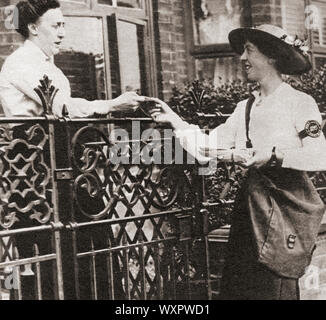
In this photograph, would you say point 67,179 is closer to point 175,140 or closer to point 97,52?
point 175,140

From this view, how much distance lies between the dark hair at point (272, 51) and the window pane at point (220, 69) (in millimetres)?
3810

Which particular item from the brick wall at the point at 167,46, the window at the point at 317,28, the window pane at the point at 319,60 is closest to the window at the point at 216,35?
the brick wall at the point at 167,46

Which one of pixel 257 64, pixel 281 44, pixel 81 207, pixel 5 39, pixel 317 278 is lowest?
pixel 317 278

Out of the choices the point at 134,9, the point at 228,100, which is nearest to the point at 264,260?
the point at 228,100

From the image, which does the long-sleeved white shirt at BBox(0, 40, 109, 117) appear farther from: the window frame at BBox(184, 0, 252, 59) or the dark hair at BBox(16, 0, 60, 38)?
the window frame at BBox(184, 0, 252, 59)

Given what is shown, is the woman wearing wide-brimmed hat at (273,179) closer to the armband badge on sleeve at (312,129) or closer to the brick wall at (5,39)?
the armband badge on sleeve at (312,129)

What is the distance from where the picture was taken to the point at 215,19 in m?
7.72

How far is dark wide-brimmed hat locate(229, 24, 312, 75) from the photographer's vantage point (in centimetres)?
383

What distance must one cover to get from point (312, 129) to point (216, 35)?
4280 mm

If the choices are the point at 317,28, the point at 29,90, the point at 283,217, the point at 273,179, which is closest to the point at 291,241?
the point at 283,217

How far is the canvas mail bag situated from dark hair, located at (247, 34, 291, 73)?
634mm

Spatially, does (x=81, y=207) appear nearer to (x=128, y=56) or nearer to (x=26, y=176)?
(x=26, y=176)

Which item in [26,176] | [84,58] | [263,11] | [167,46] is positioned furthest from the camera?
[263,11]

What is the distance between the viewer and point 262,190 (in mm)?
3717
